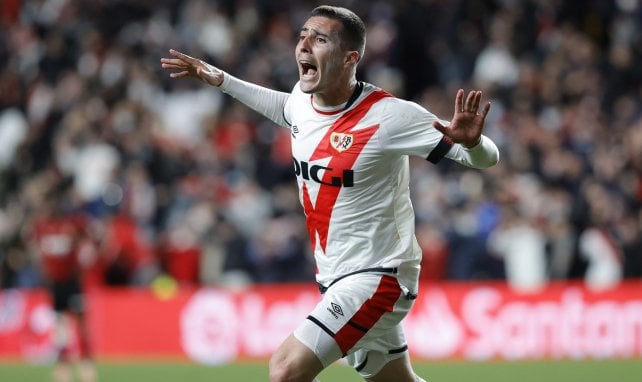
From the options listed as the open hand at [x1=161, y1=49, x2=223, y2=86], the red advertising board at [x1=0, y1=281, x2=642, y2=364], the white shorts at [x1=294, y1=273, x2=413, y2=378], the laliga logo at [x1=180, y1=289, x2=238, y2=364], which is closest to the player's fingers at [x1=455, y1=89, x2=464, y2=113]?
the white shorts at [x1=294, y1=273, x2=413, y2=378]

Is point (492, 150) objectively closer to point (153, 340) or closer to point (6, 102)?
point (153, 340)

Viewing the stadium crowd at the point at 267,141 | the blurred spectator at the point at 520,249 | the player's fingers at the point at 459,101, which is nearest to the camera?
the player's fingers at the point at 459,101

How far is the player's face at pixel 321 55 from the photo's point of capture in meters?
7.08

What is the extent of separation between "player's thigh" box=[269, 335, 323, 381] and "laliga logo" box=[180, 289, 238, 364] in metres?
9.37

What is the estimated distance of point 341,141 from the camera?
7.07 metres

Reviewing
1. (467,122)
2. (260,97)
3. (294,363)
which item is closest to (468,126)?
(467,122)

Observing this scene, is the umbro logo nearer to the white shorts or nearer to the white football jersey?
the white shorts

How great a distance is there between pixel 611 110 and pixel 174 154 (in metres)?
6.22

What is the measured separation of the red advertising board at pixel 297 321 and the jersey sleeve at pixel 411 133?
28.7 feet

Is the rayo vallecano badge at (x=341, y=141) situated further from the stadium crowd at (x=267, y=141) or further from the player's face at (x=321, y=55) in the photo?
the stadium crowd at (x=267, y=141)

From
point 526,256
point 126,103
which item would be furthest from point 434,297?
point 126,103

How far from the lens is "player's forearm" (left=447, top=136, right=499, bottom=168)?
A: 21.8ft

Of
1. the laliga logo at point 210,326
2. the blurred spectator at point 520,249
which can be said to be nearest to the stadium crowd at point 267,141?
the blurred spectator at point 520,249

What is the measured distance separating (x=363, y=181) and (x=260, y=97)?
1159 mm
